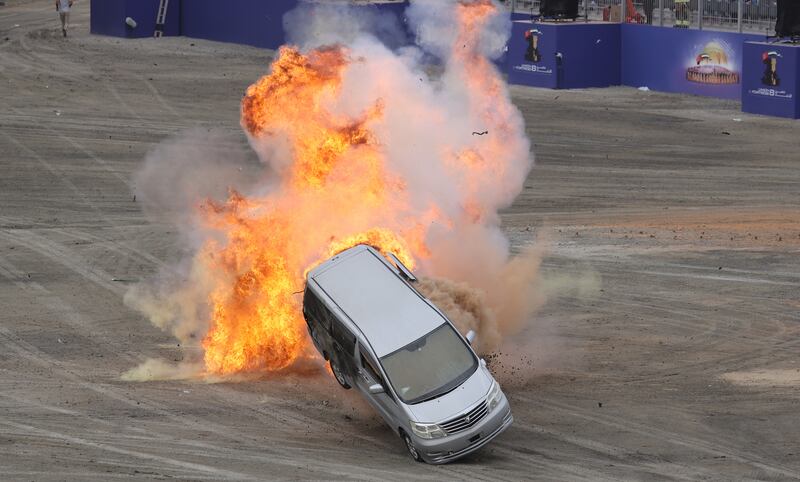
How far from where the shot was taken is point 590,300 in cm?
2552

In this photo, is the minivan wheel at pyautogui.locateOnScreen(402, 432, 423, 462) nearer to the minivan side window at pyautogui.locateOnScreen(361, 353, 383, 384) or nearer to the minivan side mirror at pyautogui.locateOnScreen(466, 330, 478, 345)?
the minivan side window at pyautogui.locateOnScreen(361, 353, 383, 384)

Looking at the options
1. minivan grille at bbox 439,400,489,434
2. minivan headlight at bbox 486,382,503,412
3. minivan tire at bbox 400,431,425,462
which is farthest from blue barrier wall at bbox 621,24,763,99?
minivan tire at bbox 400,431,425,462

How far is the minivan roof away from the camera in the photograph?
1848 cm

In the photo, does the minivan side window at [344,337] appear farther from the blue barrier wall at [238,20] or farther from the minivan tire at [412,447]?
the blue barrier wall at [238,20]

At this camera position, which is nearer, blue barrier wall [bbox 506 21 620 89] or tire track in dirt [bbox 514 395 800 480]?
tire track in dirt [bbox 514 395 800 480]

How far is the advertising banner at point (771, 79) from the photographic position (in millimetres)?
42094

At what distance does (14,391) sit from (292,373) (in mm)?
4591

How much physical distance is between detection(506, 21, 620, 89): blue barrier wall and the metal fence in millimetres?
912

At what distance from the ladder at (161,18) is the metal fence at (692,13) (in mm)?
20628

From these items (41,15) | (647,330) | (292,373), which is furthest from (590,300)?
(41,15)

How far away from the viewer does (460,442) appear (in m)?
17.4

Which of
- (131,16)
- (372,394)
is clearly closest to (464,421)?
(372,394)

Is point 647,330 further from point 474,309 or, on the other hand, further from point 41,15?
point 41,15

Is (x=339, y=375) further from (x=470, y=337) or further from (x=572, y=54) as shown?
(x=572, y=54)
